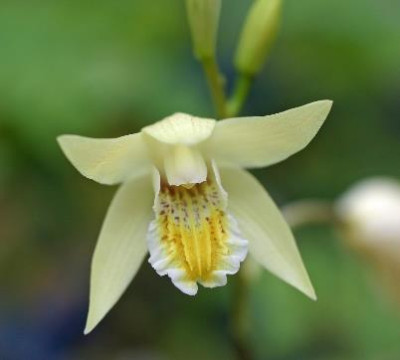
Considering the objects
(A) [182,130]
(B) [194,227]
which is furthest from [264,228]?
(A) [182,130]

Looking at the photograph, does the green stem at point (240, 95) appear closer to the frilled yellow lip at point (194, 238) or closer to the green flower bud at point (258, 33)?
the green flower bud at point (258, 33)

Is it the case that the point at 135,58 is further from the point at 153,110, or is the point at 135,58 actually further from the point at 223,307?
the point at 223,307

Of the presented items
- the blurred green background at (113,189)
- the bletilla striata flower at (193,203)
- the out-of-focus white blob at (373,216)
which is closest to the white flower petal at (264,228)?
the bletilla striata flower at (193,203)

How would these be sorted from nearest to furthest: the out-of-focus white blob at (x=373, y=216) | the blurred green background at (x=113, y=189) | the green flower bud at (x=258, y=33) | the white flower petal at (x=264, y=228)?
the white flower petal at (x=264, y=228) → the green flower bud at (x=258, y=33) → the out-of-focus white blob at (x=373, y=216) → the blurred green background at (x=113, y=189)

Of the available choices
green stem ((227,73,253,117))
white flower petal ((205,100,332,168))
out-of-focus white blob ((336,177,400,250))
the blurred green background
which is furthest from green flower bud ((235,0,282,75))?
the blurred green background

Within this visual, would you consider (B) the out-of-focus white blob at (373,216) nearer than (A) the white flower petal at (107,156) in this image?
No

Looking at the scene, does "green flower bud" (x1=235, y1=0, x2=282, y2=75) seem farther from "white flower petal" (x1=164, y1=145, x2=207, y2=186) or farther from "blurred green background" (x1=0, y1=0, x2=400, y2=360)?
"blurred green background" (x1=0, y1=0, x2=400, y2=360)

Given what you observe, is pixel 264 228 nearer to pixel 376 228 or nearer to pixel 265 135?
pixel 265 135
